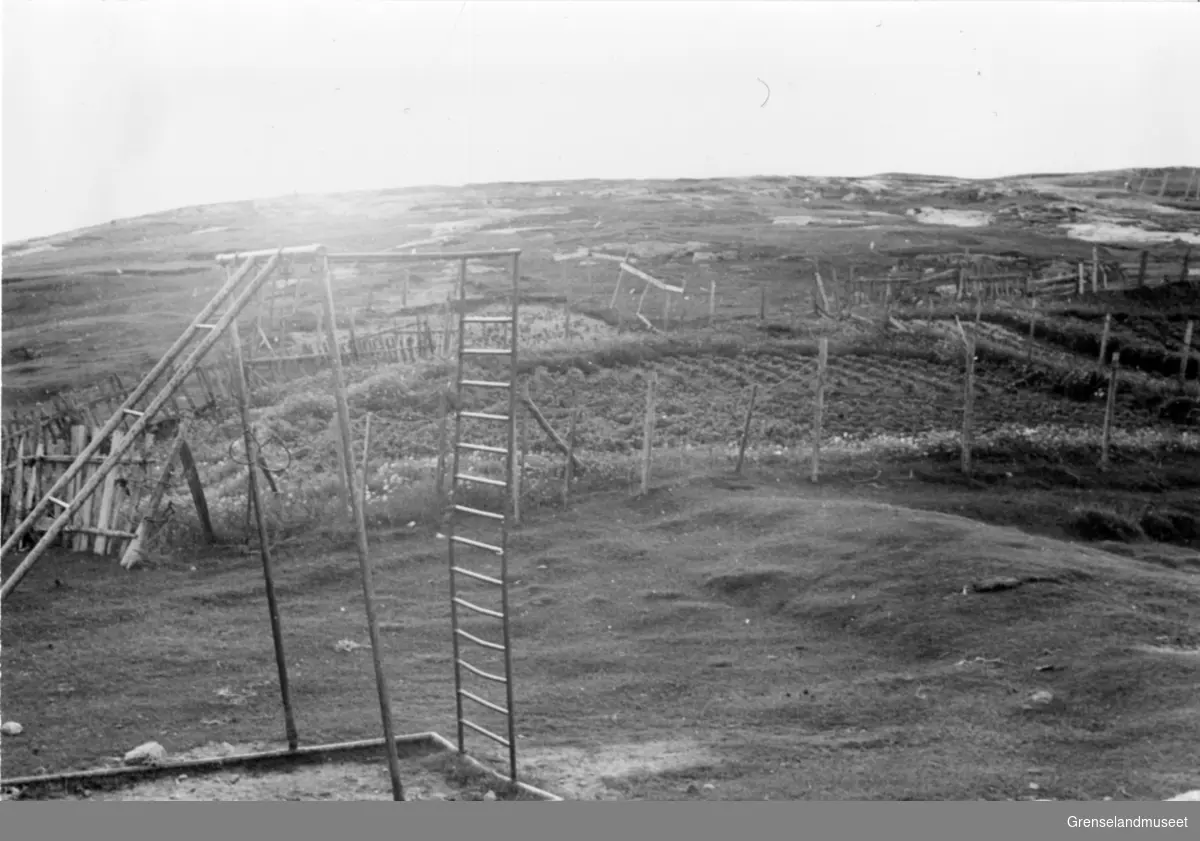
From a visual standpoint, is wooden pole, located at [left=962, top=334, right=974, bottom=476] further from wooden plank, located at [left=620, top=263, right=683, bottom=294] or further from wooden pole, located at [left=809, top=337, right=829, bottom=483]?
wooden plank, located at [left=620, top=263, right=683, bottom=294]

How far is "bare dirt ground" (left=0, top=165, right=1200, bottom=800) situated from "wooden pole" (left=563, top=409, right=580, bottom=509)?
0.13 meters

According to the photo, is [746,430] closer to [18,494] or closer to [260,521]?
[260,521]

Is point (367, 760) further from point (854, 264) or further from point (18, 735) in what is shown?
point (854, 264)

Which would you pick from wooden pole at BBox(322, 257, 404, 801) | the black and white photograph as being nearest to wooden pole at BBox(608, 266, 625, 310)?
the black and white photograph

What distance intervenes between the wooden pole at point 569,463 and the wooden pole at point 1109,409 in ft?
13.2

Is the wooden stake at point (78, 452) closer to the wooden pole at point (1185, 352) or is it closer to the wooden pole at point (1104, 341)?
the wooden pole at point (1104, 341)

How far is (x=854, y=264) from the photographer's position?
969 centimetres

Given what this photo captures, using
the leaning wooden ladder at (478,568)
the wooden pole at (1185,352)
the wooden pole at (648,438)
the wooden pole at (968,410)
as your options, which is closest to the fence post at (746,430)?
the wooden pole at (648,438)

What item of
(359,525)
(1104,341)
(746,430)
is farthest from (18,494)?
(1104,341)

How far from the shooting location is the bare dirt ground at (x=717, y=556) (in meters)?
6.03

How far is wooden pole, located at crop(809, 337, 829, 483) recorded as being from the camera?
373 inches

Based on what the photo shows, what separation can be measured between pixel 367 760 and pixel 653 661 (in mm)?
2096

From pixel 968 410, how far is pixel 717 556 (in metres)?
2.19

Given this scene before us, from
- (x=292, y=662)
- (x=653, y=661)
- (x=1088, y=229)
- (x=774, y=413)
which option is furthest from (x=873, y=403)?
(x=292, y=662)
